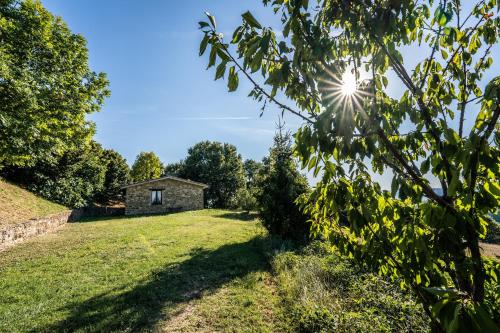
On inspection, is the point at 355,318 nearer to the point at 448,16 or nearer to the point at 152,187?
the point at 448,16

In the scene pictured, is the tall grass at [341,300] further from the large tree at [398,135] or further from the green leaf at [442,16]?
the green leaf at [442,16]

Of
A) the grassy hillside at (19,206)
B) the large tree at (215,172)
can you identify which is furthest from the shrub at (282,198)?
the large tree at (215,172)

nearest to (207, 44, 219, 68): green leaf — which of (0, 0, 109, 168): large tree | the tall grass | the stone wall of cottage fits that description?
the tall grass

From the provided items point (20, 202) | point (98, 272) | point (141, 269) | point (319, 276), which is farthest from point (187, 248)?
point (20, 202)

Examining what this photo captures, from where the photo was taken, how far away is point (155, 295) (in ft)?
22.1

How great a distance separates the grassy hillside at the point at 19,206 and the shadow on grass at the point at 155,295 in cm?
1064

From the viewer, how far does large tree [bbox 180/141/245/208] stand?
43094mm

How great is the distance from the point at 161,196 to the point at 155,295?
83.7ft

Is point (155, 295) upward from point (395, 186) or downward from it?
downward

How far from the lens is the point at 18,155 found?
1141 cm

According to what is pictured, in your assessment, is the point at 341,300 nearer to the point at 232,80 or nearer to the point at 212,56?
the point at 232,80

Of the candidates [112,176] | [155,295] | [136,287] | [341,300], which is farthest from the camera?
[112,176]

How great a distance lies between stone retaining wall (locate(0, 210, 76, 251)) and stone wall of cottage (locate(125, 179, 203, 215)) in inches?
464

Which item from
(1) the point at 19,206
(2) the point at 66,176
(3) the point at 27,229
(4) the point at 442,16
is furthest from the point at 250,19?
(2) the point at 66,176
